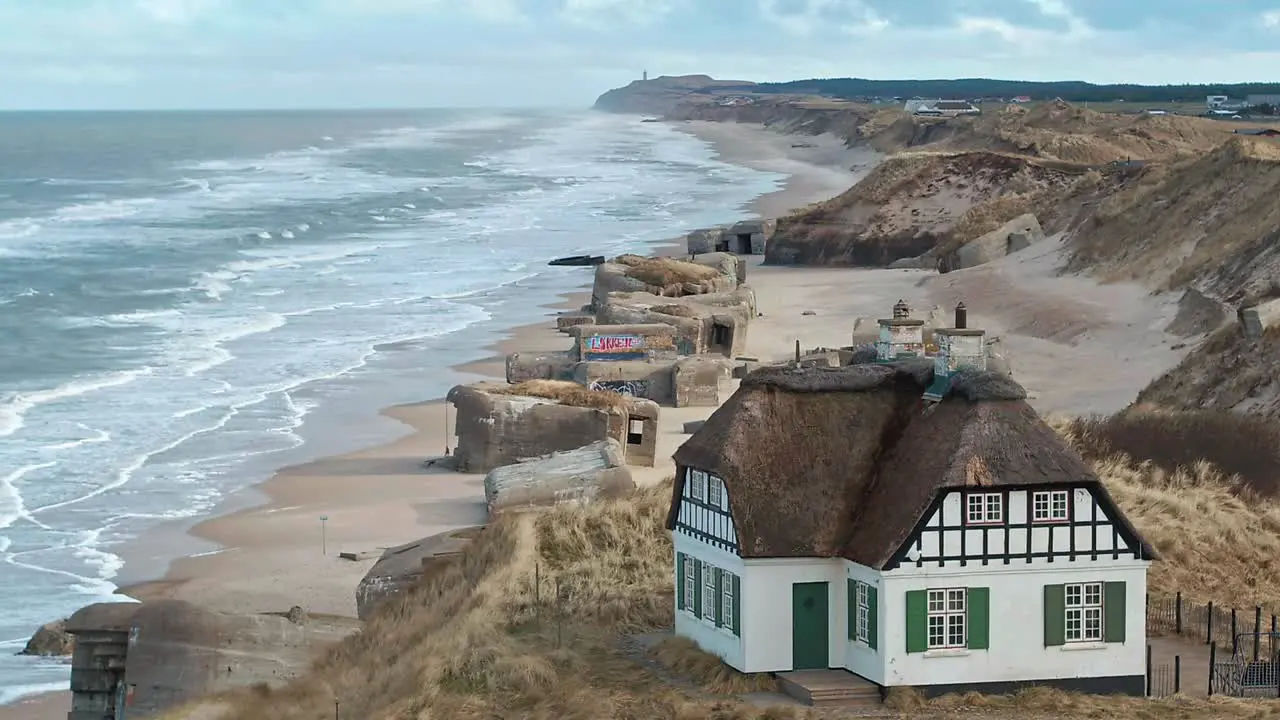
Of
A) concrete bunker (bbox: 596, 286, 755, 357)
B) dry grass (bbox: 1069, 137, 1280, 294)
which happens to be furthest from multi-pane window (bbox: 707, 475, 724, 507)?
dry grass (bbox: 1069, 137, 1280, 294)

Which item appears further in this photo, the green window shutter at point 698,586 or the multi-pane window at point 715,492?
the green window shutter at point 698,586

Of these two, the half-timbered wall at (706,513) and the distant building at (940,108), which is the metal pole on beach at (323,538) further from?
the distant building at (940,108)

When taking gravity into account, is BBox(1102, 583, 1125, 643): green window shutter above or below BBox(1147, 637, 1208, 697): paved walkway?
above

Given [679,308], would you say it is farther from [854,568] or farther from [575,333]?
[854,568]

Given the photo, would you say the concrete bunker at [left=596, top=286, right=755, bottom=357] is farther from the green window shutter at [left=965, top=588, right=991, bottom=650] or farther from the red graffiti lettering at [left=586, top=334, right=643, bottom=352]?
the green window shutter at [left=965, top=588, right=991, bottom=650]

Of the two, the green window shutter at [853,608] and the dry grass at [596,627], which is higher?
the green window shutter at [853,608]

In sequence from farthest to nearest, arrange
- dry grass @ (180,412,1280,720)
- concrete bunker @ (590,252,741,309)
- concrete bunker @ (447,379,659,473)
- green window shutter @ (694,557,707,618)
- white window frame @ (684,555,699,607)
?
1. concrete bunker @ (590,252,741,309)
2. concrete bunker @ (447,379,659,473)
3. white window frame @ (684,555,699,607)
4. green window shutter @ (694,557,707,618)
5. dry grass @ (180,412,1280,720)

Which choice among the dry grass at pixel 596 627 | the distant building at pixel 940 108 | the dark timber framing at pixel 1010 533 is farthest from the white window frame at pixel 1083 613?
the distant building at pixel 940 108
